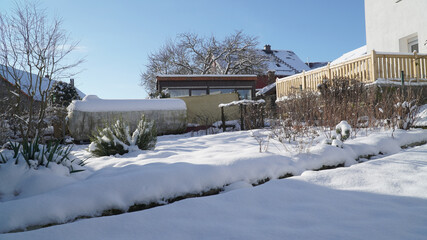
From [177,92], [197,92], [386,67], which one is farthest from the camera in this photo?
[197,92]

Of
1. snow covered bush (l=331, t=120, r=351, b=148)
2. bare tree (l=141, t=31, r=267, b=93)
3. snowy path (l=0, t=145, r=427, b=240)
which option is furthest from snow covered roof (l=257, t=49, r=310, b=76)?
snowy path (l=0, t=145, r=427, b=240)

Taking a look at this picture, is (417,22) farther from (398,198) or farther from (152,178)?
(152,178)

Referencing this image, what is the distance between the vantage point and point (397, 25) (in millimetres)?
10602

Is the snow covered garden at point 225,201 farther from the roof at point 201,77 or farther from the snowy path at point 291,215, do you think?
the roof at point 201,77

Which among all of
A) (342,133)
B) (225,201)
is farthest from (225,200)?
(342,133)

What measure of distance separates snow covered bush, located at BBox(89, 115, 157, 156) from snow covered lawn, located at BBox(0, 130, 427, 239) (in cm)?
110

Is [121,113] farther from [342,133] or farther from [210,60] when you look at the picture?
[210,60]

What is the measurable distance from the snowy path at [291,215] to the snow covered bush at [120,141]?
2411 mm

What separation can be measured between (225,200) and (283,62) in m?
30.8

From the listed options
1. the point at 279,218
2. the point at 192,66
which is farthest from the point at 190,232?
the point at 192,66

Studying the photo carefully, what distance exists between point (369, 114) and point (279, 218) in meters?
4.51

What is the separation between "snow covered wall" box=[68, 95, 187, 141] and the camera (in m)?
6.89

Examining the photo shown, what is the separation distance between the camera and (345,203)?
204 cm

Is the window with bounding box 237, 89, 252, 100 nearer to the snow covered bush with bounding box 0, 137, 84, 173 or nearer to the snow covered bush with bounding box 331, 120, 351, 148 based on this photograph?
the snow covered bush with bounding box 331, 120, 351, 148
